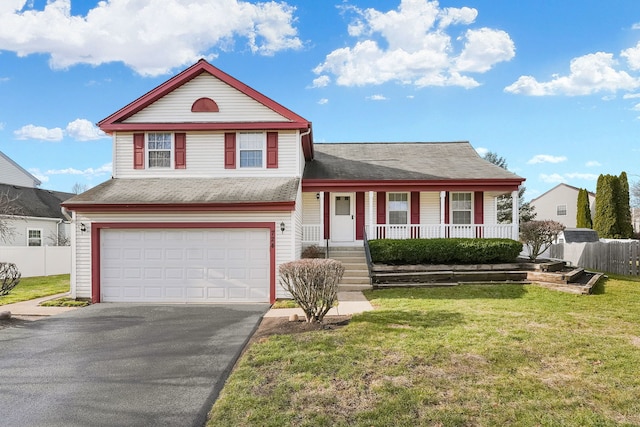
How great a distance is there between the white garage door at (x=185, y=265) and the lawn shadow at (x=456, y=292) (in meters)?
3.41

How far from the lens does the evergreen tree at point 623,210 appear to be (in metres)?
25.2

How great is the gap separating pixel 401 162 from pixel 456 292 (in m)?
6.89

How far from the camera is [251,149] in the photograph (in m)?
12.7

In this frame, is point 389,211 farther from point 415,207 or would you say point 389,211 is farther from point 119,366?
point 119,366

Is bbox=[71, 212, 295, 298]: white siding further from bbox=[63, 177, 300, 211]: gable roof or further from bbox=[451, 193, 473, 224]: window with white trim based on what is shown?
bbox=[451, 193, 473, 224]: window with white trim

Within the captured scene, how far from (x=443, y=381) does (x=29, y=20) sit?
18.8m

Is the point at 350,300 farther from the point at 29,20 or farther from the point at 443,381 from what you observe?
the point at 29,20

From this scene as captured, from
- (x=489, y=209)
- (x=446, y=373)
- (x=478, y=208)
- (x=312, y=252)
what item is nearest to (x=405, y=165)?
(x=478, y=208)

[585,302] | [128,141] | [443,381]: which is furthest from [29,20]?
[585,302]

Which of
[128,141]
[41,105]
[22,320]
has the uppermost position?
[41,105]

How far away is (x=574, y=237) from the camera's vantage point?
22.5 meters

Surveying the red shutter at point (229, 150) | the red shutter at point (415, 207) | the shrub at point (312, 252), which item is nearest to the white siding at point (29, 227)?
the red shutter at point (229, 150)

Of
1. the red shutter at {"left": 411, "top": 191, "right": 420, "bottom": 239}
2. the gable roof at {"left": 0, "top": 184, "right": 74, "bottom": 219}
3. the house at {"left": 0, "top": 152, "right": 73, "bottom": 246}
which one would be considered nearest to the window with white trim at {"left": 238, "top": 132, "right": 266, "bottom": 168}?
the red shutter at {"left": 411, "top": 191, "right": 420, "bottom": 239}

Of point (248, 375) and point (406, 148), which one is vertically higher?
point (406, 148)
